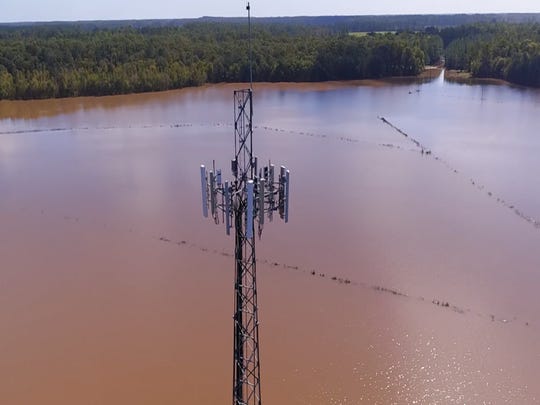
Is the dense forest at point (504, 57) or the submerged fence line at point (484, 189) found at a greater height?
the dense forest at point (504, 57)

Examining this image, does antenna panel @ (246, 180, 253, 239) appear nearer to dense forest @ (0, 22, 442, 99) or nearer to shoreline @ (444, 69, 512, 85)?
dense forest @ (0, 22, 442, 99)

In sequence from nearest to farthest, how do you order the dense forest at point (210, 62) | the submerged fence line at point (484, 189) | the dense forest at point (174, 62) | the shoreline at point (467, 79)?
the submerged fence line at point (484, 189) → the dense forest at point (174, 62) → the dense forest at point (210, 62) → the shoreline at point (467, 79)

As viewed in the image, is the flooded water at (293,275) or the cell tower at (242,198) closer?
the cell tower at (242,198)

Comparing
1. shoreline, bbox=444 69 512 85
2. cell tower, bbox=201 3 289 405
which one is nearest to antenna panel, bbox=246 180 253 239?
cell tower, bbox=201 3 289 405

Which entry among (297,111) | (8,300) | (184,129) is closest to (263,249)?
(8,300)

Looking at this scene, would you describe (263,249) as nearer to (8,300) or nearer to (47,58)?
(8,300)

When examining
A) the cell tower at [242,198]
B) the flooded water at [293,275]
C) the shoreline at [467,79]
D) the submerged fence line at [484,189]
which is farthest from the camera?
the shoreline at [467,79]

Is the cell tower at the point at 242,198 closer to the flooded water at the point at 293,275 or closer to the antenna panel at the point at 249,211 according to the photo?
the antenna panel at the point at 249,211

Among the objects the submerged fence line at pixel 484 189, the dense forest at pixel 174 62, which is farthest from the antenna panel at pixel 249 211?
the dense forest at pixel 174 62
